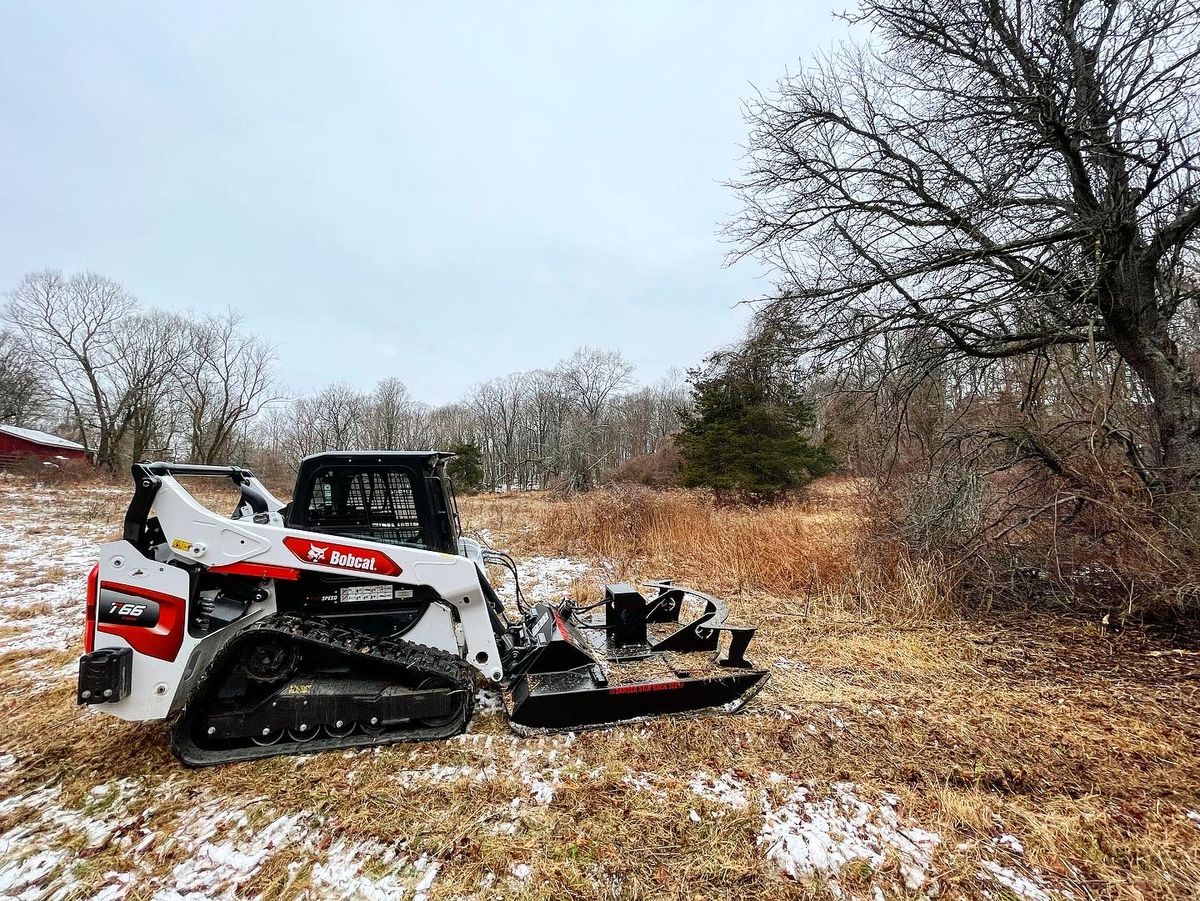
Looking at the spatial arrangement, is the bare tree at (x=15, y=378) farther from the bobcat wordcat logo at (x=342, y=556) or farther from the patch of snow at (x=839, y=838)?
the patch of snow at (x=839, y=838)

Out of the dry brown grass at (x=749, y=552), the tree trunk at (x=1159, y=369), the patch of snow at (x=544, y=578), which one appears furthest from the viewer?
the patch of snow at (x=544, y=578)

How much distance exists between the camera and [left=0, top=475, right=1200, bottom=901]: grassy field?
7.06ft

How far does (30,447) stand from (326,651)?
144ft

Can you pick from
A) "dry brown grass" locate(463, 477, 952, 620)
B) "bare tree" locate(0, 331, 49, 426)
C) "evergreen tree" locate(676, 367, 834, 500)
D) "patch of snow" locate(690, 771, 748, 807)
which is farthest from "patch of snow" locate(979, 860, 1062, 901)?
"bare tree" locate(0, 331, 49, 426)

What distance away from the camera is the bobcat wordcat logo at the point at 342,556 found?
309cm

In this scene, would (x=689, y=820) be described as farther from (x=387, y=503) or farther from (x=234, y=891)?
(x=387, y=503)

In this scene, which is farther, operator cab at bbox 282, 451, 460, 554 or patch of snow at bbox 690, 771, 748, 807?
operator cab at bbox 282, 451, 460, 554

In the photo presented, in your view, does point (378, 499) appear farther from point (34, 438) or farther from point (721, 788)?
point (34, 438)

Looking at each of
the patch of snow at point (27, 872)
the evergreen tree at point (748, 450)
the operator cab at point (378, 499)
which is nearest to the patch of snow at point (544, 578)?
the operator cab at point (378, 499)

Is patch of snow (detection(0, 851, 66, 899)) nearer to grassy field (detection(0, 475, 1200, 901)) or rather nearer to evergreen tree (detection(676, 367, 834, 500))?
grassy field (detection(0, 475, 1200, 901))

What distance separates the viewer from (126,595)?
2.87 m

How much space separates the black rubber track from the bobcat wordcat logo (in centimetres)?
39

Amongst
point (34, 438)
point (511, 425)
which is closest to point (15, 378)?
point (34, 438)

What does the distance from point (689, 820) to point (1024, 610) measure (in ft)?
17.2
